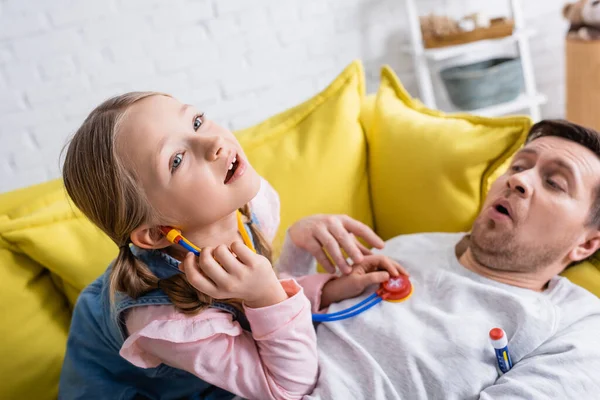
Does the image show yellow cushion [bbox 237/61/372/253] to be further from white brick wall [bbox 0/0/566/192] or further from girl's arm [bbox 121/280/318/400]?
white brick wall [bbox 0/0/566/192]

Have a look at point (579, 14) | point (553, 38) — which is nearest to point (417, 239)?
point (579, 14)

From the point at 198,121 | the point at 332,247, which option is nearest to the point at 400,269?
the point at 332,247

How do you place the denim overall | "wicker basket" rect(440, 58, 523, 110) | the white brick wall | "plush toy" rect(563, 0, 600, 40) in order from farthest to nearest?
"wicker basket" rect(440, 58, 523, 110) → the white brick wall → "plush toy" rect(563, 0, 600, 40) → the denim overall

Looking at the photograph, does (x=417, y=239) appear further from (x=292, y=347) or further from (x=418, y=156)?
(x=292, y=347)

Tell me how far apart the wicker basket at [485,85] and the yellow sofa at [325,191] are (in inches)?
43.4

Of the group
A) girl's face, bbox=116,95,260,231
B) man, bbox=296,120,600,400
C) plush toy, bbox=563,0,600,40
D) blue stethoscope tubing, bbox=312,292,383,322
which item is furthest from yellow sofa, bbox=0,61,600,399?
plush toy, bbox=563,0,600,40

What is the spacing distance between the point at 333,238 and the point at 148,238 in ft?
1.24

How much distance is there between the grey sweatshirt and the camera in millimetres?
882

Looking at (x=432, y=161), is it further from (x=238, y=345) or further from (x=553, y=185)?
(x=238, y=345)

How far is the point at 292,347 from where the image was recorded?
0.88m

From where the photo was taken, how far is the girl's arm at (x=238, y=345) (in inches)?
33.7

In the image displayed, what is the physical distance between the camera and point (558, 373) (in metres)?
0.87

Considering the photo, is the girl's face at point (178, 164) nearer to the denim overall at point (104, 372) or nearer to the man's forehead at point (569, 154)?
the denim overall at point (104, 372)

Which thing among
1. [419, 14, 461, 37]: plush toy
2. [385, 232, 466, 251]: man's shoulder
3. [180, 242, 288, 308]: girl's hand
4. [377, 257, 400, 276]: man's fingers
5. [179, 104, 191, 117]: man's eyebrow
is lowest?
[385, 232, 466, 251]: man's shoulder
